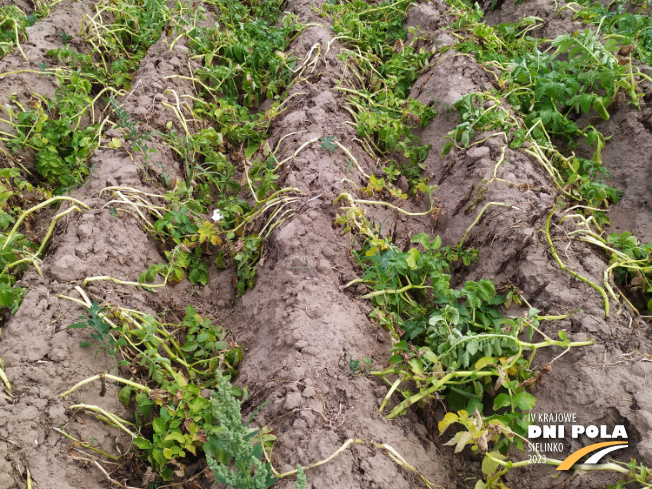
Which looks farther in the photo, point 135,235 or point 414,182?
point 414,182

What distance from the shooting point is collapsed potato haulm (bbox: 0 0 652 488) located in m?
2.06

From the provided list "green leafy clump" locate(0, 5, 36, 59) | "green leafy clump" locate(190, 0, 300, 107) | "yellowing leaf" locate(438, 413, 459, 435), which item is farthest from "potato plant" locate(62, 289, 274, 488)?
"green leafy clump" locate(0, 5, 36, 59)

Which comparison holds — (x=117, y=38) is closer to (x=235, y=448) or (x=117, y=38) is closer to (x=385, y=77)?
(x=385, y=77)

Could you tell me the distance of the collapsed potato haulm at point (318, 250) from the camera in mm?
2061

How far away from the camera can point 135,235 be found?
293 cm

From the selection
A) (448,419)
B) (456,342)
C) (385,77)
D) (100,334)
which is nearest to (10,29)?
(385,77)

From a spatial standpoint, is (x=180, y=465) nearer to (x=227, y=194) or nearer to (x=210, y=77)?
(x=227, y=194)

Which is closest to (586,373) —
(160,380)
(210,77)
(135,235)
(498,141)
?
(498,141)

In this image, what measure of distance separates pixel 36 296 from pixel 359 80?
3272 mm

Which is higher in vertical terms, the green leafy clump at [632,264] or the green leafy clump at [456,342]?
the green leafy clump at [632,264]

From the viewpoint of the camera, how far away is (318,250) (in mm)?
2787

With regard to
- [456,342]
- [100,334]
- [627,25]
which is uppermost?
[627,25]

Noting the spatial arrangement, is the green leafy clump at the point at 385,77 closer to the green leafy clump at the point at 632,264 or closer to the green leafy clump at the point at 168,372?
the green leafy clump at the point at 632,264

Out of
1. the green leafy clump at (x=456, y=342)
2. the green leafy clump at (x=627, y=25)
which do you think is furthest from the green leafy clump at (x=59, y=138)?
the green leafy clump at (x=627, y=25)
